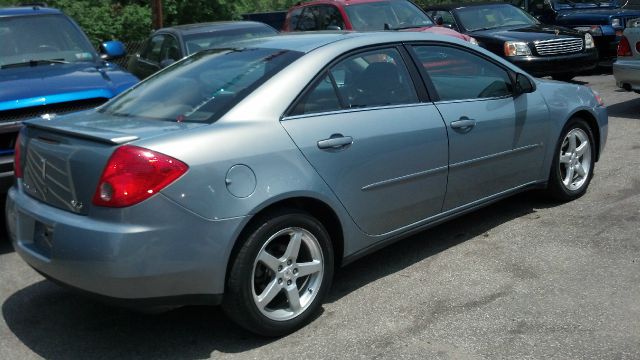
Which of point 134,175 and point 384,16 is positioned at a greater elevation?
point 134,175

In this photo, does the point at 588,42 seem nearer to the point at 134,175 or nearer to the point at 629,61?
the point at 629,61

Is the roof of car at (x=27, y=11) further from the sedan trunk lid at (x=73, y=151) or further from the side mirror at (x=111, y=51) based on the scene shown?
the sedan trunk lid at (x=73, y=151)

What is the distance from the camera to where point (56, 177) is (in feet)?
12.6

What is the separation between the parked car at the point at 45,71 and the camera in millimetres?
5641

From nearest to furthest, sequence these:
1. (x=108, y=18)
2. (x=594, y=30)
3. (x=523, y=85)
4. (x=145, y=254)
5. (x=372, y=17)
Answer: (x=145, y=254) → (x=523, y=85) → (x=372, y=17) → (x=594, y=30) → (x=108, y=18)

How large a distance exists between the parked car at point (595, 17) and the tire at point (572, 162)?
8.58 meters

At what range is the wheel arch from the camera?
12.3 ft

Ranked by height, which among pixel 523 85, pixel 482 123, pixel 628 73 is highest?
pixel 523 85

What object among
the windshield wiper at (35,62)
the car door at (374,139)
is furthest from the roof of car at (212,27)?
the car door at (374,139)

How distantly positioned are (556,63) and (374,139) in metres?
8.55

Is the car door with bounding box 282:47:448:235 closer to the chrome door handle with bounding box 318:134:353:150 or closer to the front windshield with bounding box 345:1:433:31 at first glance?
the chrome door handle with bounding box 318:134:353:150

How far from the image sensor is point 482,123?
5074 mm

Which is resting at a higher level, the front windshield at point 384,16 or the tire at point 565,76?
the front windshield at point 384,16

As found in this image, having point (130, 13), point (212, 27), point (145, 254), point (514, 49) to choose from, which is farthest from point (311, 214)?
point (130, 13)
